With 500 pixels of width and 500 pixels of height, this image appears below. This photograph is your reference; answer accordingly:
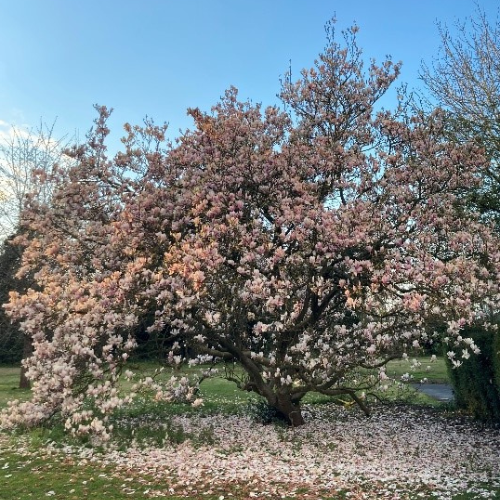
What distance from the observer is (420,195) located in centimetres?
1015

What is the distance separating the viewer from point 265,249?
30.1 feet

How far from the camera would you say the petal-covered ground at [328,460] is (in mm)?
6961

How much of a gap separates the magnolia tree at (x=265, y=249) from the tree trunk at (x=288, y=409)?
3 centimetres

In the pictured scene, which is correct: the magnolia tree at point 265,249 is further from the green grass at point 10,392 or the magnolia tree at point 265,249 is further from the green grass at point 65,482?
the green grass at point 10,392

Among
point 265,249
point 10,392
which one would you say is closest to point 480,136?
point 265,249

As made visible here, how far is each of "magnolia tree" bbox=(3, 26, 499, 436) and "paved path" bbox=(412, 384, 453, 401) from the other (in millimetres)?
8491

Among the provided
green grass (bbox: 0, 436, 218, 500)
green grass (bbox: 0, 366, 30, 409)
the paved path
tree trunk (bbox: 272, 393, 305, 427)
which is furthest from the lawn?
green grass (bbox: 0, 366, 30, 409)

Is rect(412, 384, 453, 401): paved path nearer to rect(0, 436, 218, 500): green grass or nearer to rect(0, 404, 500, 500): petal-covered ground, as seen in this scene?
rect(0, 404, 500, 500): petal-covered ground

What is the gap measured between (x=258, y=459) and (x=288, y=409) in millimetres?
2820

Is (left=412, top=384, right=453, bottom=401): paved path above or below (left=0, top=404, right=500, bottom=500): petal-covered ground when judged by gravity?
above

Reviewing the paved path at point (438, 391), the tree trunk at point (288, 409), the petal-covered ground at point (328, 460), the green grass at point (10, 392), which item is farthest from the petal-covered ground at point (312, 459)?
the green grass at point (10, 392)

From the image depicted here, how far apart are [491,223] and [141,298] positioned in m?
7.98

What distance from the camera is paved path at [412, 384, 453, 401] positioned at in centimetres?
1794

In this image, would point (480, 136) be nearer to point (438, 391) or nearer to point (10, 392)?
point (438, 391)
